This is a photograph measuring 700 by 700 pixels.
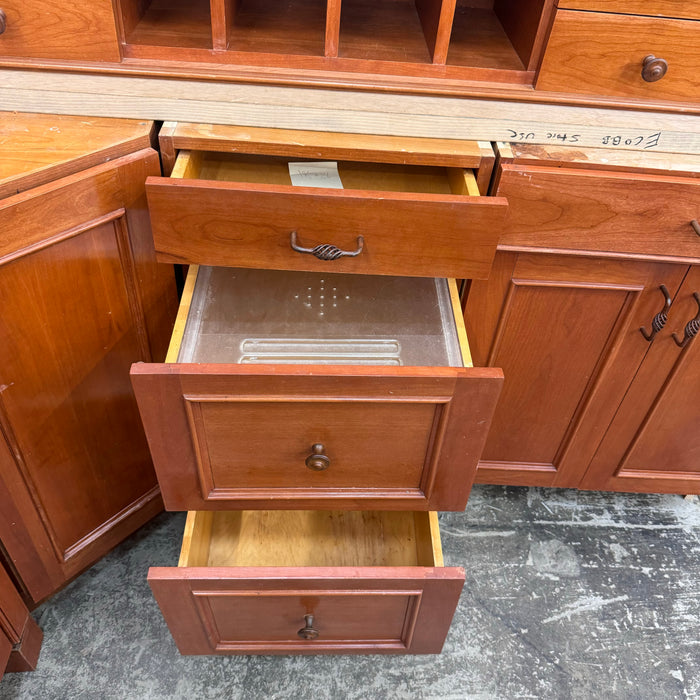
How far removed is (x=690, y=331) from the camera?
38.7 inches

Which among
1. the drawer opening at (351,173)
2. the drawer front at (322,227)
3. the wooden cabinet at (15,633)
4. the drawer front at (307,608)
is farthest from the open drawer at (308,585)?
the drawer opening at (351,173)

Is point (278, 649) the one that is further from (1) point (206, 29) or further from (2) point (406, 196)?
(1) point (206, 29)

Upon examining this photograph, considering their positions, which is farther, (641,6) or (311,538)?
(311,538)

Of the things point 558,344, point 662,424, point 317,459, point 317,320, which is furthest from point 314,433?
point 662,424

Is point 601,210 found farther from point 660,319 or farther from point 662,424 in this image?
point 662,424

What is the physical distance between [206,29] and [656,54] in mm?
595

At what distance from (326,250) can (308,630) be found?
0.57 metres

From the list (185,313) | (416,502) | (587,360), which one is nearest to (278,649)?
(416,502)

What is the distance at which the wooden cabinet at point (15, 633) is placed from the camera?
95cm

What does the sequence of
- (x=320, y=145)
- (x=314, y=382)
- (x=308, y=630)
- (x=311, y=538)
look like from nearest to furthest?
(x=314, y=382)
(x=320, y=145)
(x=308, y=630)
(x=311, y=538)

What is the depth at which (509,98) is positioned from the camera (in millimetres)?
844

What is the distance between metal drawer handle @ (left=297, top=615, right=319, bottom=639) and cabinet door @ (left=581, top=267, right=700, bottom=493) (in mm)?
620

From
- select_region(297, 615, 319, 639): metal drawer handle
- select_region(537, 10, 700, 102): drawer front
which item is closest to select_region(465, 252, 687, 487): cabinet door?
select_region(537, 10, 700, 102): drawer front

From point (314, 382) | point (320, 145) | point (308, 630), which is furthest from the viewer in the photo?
point (308, 630)
